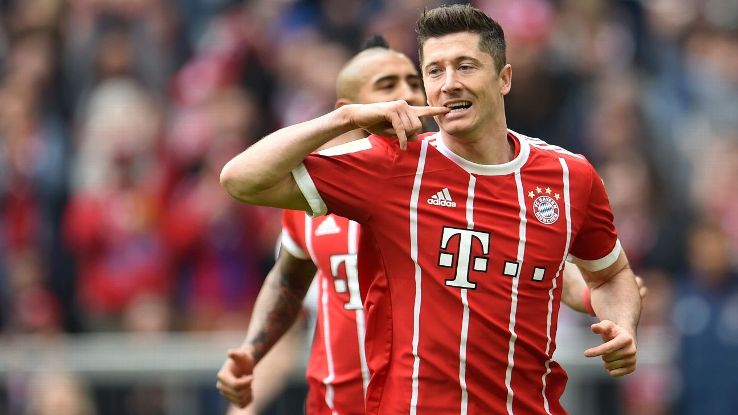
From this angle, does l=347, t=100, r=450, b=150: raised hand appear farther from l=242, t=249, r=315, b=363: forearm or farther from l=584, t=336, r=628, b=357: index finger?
l=242, t=249, r=315, b=363: forearm

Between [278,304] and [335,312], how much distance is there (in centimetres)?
27

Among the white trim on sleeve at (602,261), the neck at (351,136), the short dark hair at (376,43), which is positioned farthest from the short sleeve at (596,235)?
the short dark hair at (376,43)

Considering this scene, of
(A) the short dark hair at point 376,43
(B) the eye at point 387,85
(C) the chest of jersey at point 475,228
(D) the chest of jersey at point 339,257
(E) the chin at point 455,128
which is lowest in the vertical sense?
(D) the chest of jersey at point 339,257

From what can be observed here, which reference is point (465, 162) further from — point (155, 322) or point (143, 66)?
point (143, 66)

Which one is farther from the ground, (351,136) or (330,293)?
(351,136)

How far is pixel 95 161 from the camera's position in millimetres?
12578

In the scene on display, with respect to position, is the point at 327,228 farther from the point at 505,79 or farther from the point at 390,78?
the point at 505,79

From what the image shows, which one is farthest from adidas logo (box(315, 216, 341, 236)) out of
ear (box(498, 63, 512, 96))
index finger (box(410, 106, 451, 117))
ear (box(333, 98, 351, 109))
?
index finger (box(410, 106, 451, 117))

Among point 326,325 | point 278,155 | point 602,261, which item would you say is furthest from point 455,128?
point 326,325

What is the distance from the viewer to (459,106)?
5.19 metres

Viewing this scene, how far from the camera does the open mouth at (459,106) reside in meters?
5.17

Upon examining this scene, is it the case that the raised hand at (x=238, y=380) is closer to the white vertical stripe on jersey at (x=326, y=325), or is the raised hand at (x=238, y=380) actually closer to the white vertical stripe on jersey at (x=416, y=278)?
the white vertical stripe on jersey at (x=326, y=325)

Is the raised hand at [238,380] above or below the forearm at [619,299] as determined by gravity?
below

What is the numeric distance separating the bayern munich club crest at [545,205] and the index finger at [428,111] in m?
0.49
